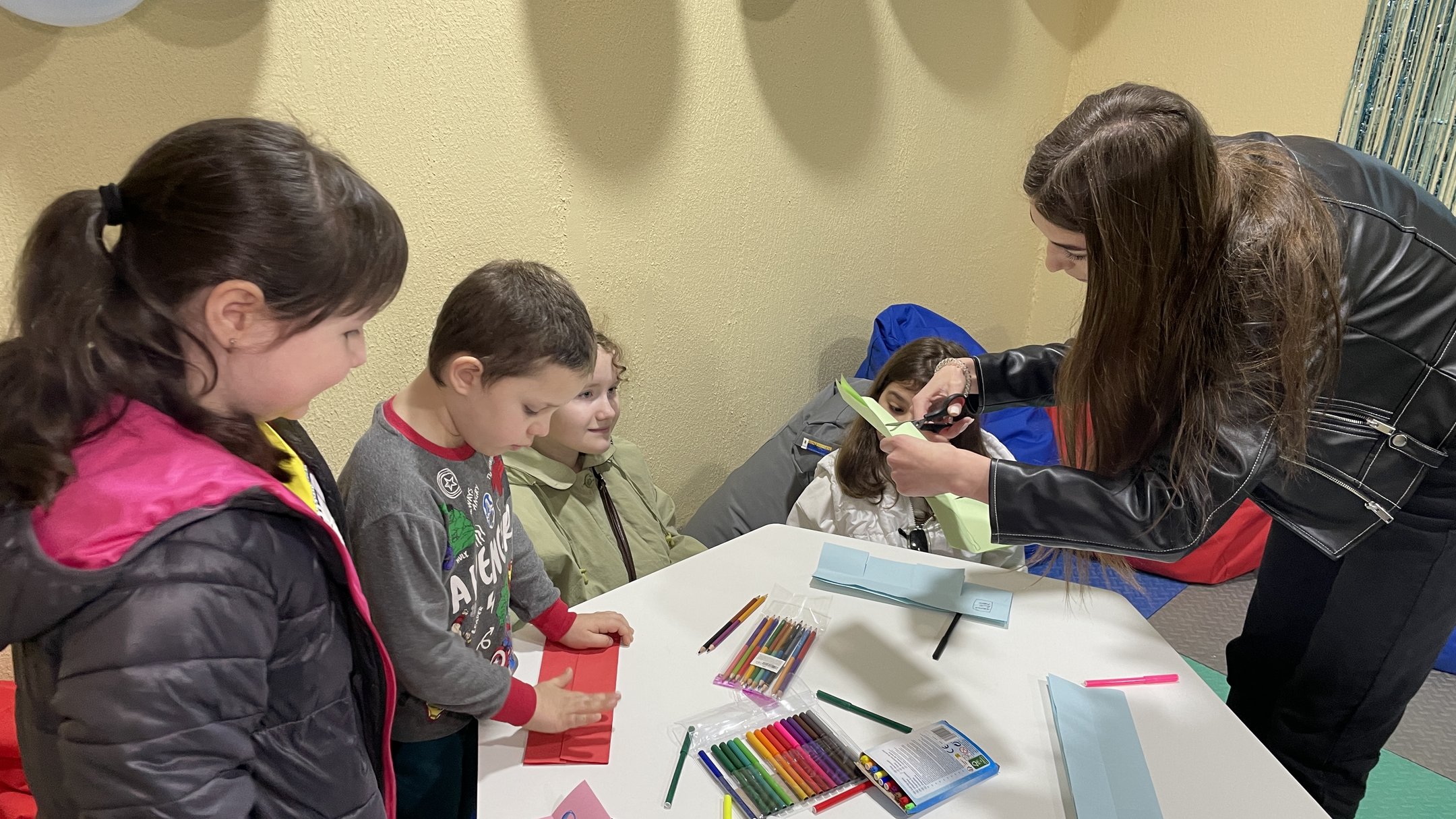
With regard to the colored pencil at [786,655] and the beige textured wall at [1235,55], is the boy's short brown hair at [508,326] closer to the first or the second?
the colored pencil at [786,655]

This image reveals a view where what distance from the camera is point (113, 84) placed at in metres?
1.27

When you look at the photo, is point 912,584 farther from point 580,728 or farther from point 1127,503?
point 580,728

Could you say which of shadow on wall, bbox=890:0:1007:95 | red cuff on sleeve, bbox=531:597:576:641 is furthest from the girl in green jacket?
shadow on wall, bbox=890:0:1007:95

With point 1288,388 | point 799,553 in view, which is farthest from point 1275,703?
point 799,553

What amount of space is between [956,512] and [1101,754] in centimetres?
33

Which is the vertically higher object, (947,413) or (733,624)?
(947,413)

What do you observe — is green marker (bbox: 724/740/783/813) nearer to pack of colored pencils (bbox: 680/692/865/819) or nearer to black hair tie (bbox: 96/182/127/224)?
pack of colored pencils (bbox: 680/692/865/819)

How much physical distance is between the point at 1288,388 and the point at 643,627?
868 mm

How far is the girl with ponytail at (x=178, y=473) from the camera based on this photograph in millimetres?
649

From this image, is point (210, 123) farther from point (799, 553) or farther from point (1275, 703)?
point (1275, 703)

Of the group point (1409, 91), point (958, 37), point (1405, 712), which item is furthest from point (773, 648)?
point (1409, 91)

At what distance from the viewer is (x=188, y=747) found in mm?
669

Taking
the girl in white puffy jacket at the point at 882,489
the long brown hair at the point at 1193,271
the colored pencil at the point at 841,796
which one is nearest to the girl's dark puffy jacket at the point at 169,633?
the colored pencil at the point at 841,796

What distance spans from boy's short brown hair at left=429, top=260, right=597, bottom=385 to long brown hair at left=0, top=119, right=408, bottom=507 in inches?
12.7
